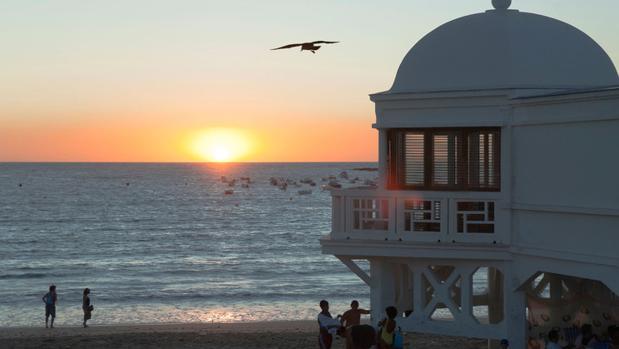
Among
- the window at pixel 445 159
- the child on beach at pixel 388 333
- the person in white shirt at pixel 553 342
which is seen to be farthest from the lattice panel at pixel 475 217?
the child on beach at pixel 388 333

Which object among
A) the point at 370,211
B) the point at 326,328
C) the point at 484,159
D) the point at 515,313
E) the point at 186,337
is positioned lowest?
the point at 186,337

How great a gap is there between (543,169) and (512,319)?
2739 mm

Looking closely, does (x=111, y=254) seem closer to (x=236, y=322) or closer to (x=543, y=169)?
(x=236, y=322)

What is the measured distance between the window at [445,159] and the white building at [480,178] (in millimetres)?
18

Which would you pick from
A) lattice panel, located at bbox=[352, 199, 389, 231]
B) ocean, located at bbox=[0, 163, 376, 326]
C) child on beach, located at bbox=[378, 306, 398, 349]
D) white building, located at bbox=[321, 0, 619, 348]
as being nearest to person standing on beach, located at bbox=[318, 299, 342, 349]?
child on beach, located at bbox=[378, 306, 398, 349]

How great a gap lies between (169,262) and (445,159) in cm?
4896

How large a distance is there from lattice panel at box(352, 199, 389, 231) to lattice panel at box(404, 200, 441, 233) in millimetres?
391

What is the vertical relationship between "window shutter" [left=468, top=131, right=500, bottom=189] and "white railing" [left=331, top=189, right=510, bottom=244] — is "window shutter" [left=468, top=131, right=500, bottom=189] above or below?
above

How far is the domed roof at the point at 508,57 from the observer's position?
55.5 ft

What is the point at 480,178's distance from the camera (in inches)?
679

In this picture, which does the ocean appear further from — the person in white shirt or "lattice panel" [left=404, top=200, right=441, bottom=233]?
the person in white shirt

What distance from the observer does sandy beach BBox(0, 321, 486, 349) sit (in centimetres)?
3039

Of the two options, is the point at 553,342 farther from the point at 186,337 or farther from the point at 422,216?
the point at 186,337

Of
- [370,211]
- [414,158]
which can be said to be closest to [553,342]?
[370,211]
